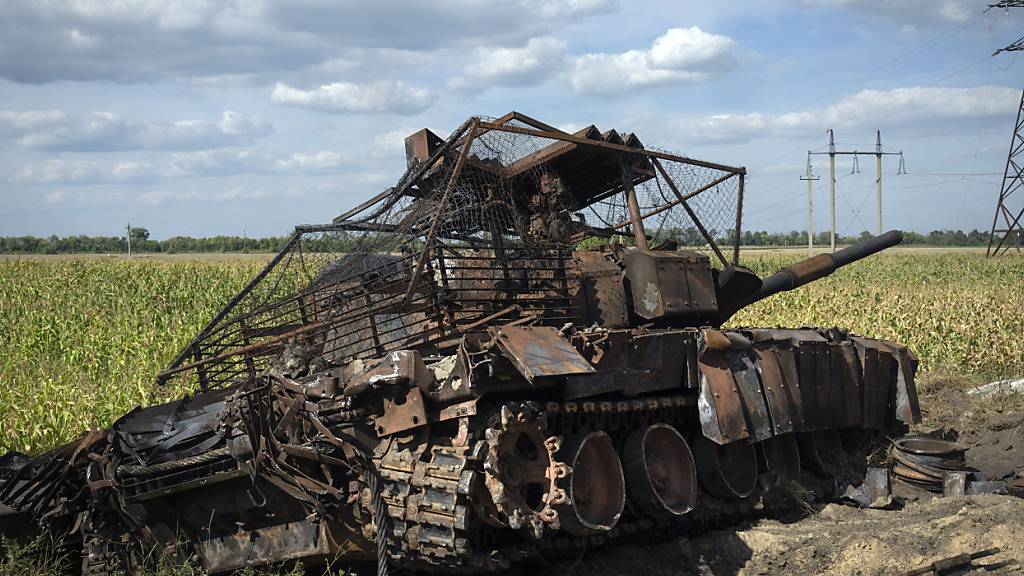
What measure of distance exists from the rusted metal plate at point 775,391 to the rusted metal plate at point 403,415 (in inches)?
165

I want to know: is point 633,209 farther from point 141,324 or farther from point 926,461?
point 141,324

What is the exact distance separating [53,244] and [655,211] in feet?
183

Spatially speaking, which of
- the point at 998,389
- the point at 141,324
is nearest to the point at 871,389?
the point at 998,389

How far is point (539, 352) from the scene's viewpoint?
23.9ft

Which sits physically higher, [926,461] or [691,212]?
[691,212]

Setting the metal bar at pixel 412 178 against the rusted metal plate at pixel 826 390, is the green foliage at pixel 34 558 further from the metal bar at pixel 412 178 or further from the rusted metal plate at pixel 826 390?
the rusted metal plate at pixel 826 390

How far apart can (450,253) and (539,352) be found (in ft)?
5.84

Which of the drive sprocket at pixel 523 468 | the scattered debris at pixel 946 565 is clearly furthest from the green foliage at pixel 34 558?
the scattered debris at pixel 946 565

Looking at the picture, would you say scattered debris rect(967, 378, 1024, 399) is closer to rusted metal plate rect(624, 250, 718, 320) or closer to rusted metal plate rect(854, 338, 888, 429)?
rusted metal plate rect(854, 338, 888, 429)

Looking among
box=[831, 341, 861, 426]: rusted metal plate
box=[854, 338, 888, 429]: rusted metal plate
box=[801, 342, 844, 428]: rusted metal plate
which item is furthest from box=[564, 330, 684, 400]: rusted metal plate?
box=[854, 338, 888, 429]: rusted metal plate

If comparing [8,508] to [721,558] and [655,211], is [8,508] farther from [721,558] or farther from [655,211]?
[655,211]

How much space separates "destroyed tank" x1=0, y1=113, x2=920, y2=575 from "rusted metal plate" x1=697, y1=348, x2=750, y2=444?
2cm

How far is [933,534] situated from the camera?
28.5 feet

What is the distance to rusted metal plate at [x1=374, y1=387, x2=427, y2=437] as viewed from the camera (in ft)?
23.0
